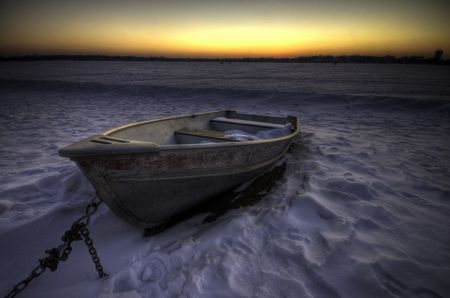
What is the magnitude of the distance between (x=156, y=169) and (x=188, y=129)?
288 centimetres

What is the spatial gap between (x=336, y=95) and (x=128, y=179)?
1827 centimetres

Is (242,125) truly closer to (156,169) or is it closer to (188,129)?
(188,129)

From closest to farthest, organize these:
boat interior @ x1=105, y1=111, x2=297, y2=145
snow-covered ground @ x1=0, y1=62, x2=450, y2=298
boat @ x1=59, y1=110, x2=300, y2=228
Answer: snow-covered ground @ x1=0, y1=62, x2=450, y2=298
boat @ x1=59, y1=110, x2=300, y2=228
boat interior @ x1=105, y1=111, x2=297, y2=145

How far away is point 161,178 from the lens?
3.07m

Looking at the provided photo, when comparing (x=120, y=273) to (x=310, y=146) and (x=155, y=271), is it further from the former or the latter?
(x=310, y=146)

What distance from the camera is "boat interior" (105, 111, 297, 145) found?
4.27 m

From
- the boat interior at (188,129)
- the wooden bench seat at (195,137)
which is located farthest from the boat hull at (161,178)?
the wooden bench seat at (195,137)

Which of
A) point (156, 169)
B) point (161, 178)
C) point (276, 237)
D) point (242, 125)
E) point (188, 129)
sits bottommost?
point (276, 237)

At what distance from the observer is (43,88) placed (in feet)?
79.9

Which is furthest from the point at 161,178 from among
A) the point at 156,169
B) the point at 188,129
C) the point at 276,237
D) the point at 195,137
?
the point at 188,129

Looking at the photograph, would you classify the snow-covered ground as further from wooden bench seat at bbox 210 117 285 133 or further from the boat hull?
wooden bench seat at bbox 210 117 285 133

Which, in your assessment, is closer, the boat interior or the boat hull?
the boat hull

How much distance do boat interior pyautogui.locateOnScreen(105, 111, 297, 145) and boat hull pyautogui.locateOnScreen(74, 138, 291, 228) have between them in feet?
1.19

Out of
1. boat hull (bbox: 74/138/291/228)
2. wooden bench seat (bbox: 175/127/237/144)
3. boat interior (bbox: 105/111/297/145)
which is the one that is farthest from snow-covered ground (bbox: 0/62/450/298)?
wooden bench seat (bbox: 175/127/237/144)
